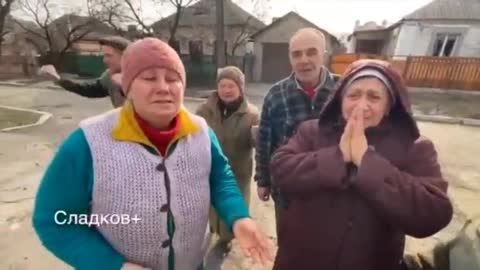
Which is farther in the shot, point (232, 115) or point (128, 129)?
point (232, 115)

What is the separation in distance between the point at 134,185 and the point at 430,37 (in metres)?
20.9

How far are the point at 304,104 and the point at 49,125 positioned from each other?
310 inches

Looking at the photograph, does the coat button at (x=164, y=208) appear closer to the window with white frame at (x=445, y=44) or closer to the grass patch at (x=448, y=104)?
the grass patch at (x=448, y=104)

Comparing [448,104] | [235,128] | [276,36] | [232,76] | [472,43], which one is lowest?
[448,104]

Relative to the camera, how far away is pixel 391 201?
1277 mm

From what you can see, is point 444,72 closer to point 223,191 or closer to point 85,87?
point 85,87

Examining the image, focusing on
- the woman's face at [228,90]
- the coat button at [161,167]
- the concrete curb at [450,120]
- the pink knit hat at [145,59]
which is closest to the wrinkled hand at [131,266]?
the coat button at [161,167]

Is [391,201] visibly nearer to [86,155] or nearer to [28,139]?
[86,155]

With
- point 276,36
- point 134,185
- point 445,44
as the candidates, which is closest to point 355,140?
point 134,185

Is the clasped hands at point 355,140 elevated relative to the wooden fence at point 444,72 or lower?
elevated

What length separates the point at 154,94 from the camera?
1.24m

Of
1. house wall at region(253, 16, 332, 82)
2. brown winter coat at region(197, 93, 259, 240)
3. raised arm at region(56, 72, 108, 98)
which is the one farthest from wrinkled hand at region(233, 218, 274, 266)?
house wall at region(253, 16, 332, 82)

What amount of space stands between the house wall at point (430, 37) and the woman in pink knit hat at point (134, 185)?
20.5m

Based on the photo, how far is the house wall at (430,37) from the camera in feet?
58.2
